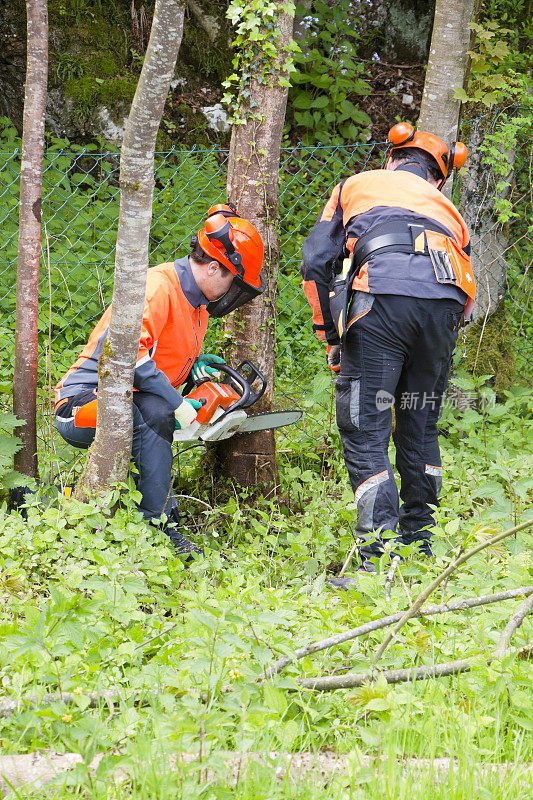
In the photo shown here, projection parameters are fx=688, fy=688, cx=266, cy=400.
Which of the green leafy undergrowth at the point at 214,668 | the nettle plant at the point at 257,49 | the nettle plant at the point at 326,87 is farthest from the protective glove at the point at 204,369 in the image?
the nettle plant at the point at 326,87

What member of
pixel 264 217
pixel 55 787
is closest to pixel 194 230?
pixel 264 217

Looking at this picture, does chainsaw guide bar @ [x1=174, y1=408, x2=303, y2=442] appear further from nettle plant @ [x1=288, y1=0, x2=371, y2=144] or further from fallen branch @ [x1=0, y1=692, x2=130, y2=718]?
nettle plant @ [x1=288, y1=0, x2=371, y2=144]

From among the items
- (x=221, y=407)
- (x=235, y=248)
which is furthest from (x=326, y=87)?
(x=221, y=407)

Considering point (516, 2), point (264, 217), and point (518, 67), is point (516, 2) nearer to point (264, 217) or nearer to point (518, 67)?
point (518, 67)

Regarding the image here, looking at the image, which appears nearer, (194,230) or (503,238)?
(503,238)

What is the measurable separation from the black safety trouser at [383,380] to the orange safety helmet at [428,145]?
836 mm

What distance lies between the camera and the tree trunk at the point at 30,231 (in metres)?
3.19

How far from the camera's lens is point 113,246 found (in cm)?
607

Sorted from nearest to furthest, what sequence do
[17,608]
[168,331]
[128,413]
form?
[17,608] → [128,413] → [168,331]

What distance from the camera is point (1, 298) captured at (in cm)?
559

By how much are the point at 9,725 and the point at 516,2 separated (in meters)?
6.50

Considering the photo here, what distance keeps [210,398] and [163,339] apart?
1.24ft

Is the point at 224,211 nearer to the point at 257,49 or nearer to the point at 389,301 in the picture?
the point at 257,49

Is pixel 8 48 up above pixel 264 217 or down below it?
above
